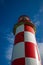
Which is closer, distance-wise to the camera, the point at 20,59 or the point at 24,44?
the point at 20,59

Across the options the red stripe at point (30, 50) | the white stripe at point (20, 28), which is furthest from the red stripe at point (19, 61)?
the white stripe at point (20, 28)

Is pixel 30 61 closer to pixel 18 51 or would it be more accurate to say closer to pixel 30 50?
pixel 30 50

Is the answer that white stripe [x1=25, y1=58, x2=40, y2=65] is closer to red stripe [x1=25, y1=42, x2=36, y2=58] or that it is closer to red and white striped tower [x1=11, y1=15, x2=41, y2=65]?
red and white striped tower [x1=11, y1=15, x2=41, y2=65]

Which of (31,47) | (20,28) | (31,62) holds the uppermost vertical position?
(20,28)

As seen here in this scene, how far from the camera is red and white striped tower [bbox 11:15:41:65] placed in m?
5.38

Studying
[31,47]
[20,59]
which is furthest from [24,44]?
[20,59]

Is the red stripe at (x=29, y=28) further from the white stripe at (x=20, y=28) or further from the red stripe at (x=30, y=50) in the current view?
the red stripe at (x=30, y=50)

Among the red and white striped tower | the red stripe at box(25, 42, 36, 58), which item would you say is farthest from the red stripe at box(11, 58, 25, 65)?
the red stripe at box(25, 42, 36, 58)

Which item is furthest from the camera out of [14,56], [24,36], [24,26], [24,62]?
[24,26]

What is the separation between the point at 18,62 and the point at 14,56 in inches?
16.6

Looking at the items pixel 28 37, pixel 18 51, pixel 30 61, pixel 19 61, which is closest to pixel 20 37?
pixel 28 37

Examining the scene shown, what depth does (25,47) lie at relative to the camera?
18.8 feet

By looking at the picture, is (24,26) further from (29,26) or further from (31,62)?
(31,62)

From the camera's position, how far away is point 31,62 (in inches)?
207
